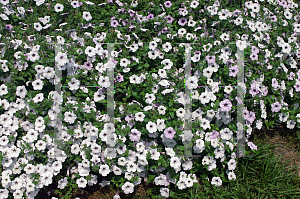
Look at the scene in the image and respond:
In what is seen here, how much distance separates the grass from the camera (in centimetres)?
388

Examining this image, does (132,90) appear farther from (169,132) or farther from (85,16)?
(85,16)

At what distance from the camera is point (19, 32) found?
4.71 meters

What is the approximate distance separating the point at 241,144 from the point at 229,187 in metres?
0.67

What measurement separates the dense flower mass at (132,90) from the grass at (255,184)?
161 millimetres

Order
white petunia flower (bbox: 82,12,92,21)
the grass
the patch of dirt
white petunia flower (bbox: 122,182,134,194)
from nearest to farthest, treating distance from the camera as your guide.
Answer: white petunia flower (bbox: 122,182,134,194), the grass, the patch of dirt, white petunia flower (bbox: 82,12,92,21)

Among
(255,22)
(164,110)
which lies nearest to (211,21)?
(255,22)

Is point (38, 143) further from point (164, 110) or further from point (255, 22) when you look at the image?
point (255, 22)

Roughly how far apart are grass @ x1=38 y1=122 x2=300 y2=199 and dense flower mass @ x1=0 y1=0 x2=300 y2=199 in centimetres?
16

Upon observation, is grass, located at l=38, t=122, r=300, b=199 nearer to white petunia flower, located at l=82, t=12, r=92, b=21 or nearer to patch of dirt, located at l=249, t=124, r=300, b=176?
patch of dirt, located at l=249, t=124, r=300, b=176

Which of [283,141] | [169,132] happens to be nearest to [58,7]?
[169,132]

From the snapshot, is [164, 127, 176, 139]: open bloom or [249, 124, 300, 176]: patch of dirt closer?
[164, 127, 176, 139]: open bloom

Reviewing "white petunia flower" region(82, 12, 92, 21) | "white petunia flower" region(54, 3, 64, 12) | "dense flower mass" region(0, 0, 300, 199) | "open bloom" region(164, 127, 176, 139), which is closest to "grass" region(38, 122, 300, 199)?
"dense flower mass" region(0, 0, 300, 199)

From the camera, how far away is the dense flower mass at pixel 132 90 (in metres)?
3.82

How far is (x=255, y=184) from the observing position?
4.00m
